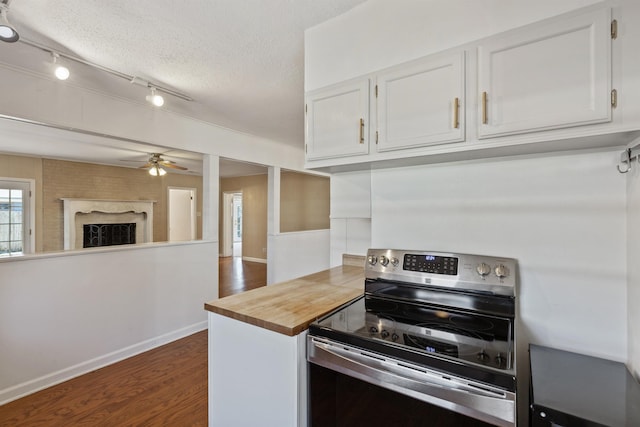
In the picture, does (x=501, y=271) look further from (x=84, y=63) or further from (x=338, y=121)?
(x=84, y=63)

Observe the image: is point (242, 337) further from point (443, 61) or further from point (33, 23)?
point (33, 23)

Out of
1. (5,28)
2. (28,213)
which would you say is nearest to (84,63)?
(5,28)

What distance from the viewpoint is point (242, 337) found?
1302 mm

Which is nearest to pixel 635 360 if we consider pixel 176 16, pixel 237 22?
pixel 237 22

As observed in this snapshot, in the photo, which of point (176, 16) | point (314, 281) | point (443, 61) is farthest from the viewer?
point (314, 281)

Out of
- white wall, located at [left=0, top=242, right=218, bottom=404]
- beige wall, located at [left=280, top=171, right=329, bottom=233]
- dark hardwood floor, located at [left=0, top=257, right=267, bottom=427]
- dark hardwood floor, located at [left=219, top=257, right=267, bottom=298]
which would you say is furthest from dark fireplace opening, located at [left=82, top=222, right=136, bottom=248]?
dark hardwood floor, located at [left=0, top=257, right=267, bottom=427]

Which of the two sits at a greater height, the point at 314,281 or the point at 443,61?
the point at 443,61

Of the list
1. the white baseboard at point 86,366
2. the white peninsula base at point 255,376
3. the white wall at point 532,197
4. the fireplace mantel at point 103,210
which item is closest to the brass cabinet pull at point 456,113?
the white wall at point 532,197

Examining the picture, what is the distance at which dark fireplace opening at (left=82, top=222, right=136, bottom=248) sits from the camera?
5.75m

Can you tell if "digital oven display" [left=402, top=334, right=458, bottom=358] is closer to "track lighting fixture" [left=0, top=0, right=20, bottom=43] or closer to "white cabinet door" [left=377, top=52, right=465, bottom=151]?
"white cabinet door" [left=377, top=52, right=465, bottom=151]

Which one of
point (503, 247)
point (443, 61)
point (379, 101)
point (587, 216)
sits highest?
point (443, 61)

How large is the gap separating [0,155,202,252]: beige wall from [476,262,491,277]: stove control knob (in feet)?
22.0

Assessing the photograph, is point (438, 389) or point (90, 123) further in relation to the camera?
point (90, 123)

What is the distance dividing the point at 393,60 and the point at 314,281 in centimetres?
132
